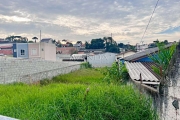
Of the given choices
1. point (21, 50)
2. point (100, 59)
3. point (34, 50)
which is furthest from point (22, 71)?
point (21, 50)

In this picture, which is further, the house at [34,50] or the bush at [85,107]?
the house at [34,50]

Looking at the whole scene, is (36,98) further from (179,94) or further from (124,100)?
(179,94)

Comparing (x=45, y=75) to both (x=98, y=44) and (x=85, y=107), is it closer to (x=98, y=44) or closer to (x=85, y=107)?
(x=85, y=107)

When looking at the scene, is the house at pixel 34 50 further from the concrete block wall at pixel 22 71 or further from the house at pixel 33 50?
the concrete block wall at pixel 22 71

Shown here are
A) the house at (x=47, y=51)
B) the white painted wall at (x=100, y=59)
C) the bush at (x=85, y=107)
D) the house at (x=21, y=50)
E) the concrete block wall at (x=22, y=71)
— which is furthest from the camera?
the house at (x=21, y=50)

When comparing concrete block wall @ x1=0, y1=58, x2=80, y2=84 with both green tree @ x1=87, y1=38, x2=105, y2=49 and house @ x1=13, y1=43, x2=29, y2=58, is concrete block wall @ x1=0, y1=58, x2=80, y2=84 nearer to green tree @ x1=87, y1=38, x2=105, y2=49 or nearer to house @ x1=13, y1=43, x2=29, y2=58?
house @ x1=13, y1=43, x2=29, y2=58

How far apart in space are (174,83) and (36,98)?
2772 mm

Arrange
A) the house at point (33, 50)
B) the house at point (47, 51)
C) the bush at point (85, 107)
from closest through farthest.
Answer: the bush at point (85, 107) < the house at point (47, 51) < the house at point (33, 50)

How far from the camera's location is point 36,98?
3926mm

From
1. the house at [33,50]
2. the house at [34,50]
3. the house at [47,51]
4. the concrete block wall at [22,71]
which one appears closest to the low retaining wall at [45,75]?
the concrete block wall at [22,71]

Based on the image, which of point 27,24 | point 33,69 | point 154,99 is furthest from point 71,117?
point 27,24

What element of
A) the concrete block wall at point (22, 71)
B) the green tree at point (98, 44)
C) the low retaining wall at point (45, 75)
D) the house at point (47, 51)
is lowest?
the low retaining wall at point (45, 75)

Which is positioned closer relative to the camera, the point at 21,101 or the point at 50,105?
the point at 50,105

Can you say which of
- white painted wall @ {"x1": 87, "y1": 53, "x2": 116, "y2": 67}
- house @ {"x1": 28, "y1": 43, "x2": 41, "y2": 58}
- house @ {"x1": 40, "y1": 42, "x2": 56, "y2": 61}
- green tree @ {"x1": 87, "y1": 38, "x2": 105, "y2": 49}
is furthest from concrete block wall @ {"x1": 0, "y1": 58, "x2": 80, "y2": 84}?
green tree @ {"x1": 87, "y1": 38, "x2": 105, "y2": 49}
